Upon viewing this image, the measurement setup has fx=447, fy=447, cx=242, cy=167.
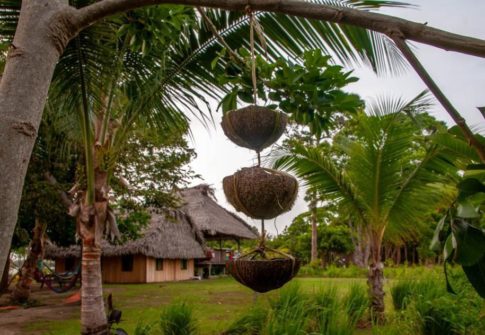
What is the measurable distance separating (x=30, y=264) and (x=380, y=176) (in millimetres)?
8276

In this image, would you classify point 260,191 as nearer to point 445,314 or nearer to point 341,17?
point 341,17

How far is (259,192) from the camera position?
54.5 inches

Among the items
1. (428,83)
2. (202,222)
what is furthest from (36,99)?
(202,222)

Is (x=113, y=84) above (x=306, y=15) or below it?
above

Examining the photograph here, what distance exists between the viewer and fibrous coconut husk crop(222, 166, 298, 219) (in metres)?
1.39

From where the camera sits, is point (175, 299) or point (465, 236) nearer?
point (465, 236)

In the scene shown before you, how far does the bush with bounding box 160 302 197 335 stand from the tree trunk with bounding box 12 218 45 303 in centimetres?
647

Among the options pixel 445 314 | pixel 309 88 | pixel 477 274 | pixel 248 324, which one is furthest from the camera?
pixel 248 324

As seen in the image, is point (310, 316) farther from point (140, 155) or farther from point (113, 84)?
point (140, 155)

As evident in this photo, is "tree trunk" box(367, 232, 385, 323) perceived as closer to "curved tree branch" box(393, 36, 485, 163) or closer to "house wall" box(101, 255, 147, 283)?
"curved tree branch" box(393, 36, 485, 163)

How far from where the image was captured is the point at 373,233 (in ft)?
20.7

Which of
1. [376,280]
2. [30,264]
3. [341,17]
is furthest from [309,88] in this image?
[30,264]

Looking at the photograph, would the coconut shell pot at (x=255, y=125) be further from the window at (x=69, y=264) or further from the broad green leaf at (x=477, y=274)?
the window at (x=69, y=264)

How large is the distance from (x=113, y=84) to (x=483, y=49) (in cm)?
391
